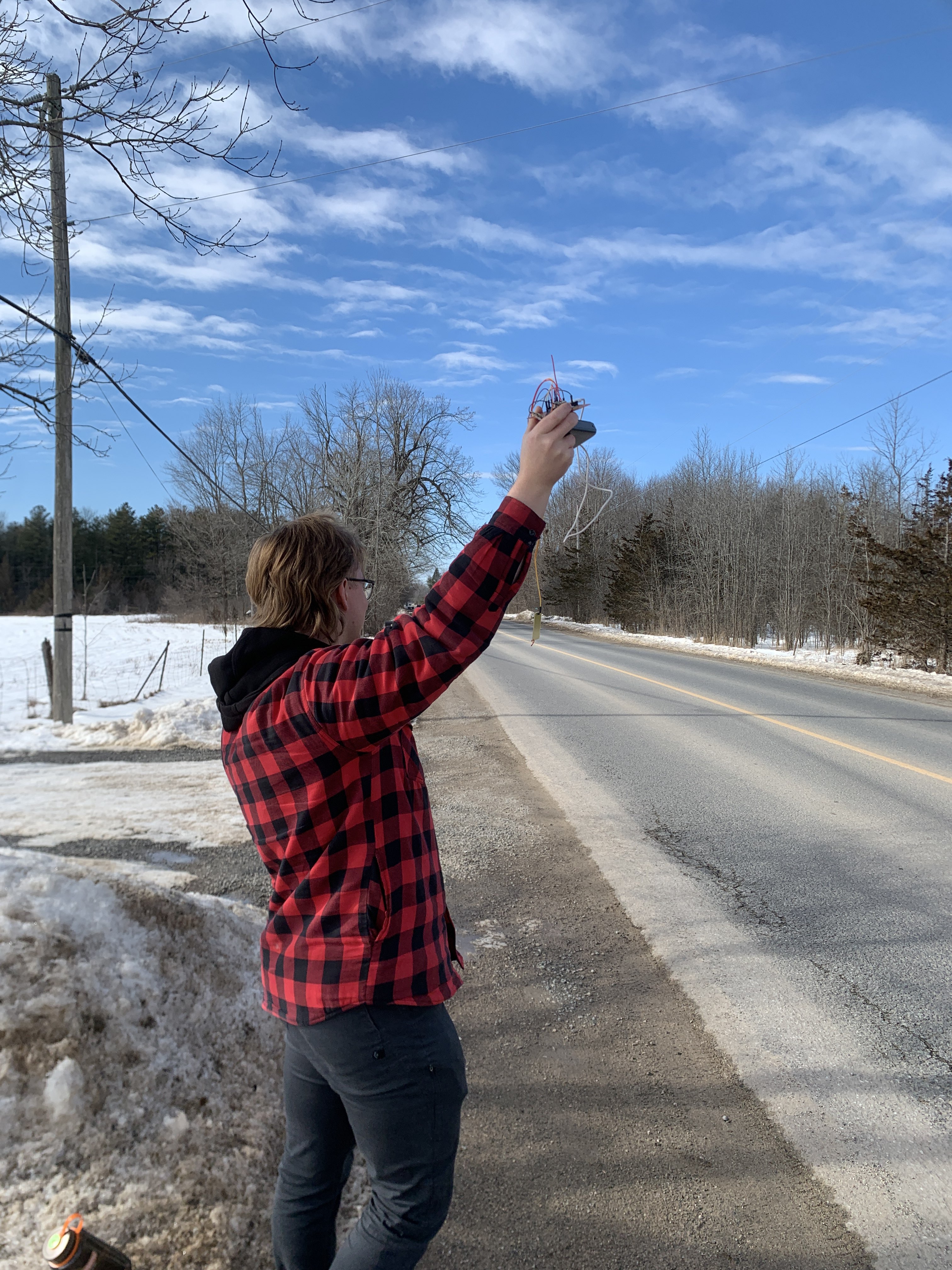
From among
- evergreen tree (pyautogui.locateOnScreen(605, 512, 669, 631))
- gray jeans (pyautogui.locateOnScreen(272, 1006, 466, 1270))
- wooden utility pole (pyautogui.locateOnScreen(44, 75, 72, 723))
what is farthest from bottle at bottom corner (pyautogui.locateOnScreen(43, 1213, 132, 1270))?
evergreen tree (pyautogui.locateOnScreen(605, 512, 669, 631))

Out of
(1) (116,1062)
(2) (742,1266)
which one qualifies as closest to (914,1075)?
Result: (2) (742,1266)

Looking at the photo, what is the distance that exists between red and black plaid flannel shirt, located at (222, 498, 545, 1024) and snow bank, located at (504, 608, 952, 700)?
67 cm

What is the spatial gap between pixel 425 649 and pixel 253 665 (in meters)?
0.40

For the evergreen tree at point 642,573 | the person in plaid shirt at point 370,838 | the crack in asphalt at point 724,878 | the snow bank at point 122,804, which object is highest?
the evergreen tree at point 642,573

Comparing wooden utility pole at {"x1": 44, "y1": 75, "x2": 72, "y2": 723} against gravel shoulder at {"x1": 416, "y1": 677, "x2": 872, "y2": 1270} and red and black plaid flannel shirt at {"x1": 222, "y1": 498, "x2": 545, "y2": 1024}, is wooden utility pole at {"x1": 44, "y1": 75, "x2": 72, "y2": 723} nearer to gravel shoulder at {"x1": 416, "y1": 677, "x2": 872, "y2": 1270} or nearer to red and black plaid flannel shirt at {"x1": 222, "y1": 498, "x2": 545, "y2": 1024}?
gravel shoulder at {"x1": 416, "y1": 677, "x2": 872, "y2": 1270}

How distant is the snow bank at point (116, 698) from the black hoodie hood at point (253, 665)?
4.59 metres

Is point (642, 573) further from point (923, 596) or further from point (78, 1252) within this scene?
point (78, 1252)

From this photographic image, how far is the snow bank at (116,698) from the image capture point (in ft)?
30.7

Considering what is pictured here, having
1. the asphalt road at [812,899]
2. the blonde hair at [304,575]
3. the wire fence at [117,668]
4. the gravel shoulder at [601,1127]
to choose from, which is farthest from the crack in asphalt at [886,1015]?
the wire fence at [117,668]

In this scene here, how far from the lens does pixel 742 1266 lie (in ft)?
6.72

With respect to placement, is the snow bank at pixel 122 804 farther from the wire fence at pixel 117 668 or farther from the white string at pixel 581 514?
the white string at pixel 581 514

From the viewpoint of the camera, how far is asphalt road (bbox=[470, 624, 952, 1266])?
2.60 metres

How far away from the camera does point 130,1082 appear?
229cm

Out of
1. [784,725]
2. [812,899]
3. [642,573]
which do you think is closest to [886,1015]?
[812,899]
